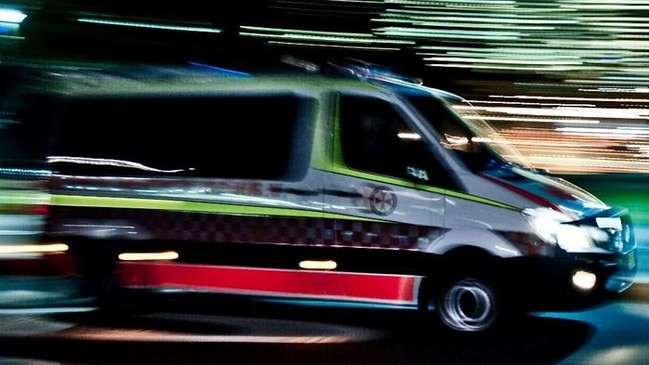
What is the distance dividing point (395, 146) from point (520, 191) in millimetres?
944

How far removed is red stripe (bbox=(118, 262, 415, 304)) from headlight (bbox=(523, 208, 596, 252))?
3.16ft

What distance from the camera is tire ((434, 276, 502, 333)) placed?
6.82 m

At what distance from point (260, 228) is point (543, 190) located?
2088mm

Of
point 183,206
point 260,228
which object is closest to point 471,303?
point 260,228

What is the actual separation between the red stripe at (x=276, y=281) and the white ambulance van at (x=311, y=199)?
11 mm

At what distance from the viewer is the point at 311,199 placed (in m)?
6.90

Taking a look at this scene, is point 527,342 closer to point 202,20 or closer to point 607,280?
point 607,280

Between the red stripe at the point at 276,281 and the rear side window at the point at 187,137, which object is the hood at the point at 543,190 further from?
the rear side window at the point at 187,137

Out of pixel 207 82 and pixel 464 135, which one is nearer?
pixel 464 135

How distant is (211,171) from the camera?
7.25m

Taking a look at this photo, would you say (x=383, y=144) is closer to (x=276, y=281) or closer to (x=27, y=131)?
(x=276, y=281)

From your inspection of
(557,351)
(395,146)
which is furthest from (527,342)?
(395,146)

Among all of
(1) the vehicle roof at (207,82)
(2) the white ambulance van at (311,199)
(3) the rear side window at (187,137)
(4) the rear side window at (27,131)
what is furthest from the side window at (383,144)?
(4) the rear side window at (27,131)

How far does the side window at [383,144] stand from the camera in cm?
671
